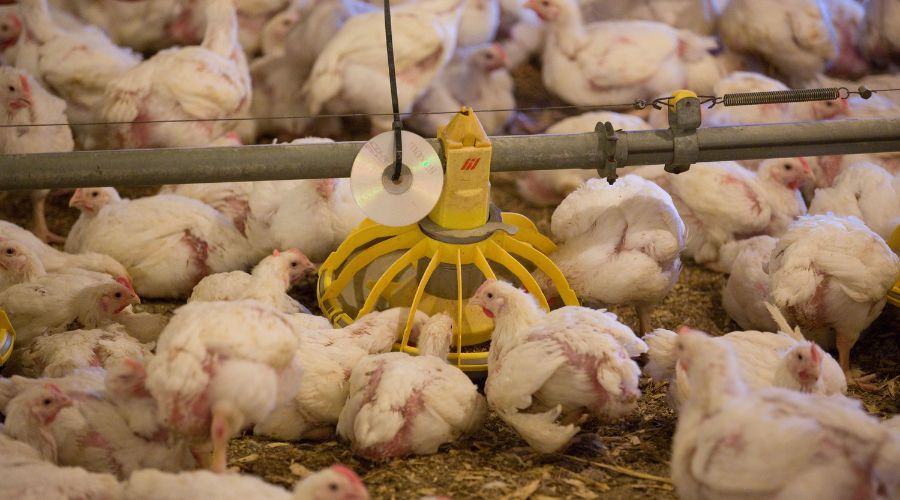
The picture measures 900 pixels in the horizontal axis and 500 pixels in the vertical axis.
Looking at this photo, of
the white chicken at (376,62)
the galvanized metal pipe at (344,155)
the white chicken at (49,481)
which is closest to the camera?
the white chicken at (49,481)

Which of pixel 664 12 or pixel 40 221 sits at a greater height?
pixel 664 12

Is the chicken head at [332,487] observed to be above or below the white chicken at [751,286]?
above

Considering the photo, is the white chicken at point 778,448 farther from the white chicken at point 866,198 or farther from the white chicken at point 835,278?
the white chicken at point 866,198

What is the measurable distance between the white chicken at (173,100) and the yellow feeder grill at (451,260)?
1619 millimetres

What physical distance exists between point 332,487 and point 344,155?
56.9 inches

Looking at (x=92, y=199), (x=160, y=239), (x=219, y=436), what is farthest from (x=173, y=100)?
(x=219, y=436)

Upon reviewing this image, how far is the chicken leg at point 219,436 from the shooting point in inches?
103

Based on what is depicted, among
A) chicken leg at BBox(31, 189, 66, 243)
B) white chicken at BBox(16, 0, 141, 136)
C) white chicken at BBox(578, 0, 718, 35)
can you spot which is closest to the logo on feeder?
chicken leg at BBox(31, 189, 66, 243)

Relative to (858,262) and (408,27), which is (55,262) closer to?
(408,27)

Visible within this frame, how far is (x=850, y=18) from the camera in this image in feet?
20.1

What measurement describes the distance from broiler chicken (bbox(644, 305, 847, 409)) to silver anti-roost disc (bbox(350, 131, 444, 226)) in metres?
0.98

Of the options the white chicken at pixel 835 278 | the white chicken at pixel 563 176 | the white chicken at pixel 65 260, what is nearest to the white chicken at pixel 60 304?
the white chicken at pixel 65 260

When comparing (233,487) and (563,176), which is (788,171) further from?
(233,487)

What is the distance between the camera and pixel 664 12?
21.3 ft
